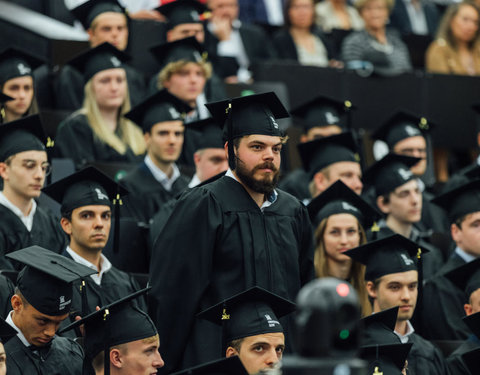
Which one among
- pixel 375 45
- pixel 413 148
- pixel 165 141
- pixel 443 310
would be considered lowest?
pixel 443 310

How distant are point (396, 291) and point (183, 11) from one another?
4.24 metres

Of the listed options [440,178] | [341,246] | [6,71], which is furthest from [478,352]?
[440,178]

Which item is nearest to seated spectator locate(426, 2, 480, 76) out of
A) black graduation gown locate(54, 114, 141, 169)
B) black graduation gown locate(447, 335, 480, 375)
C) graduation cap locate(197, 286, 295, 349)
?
black graduation gown locate(54, 114, 141, 169)

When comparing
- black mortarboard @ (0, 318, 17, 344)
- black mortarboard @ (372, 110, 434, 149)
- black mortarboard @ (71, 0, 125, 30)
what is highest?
black mortarboard @ (71, 0, 125, 30)

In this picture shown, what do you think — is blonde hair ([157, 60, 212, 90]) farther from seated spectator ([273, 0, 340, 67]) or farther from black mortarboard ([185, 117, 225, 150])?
seated spectator ([273, 0, 340, 67])

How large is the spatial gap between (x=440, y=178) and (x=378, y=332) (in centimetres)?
533

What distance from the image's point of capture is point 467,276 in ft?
22.0

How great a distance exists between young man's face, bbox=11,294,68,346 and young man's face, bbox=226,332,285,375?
860 millimetres

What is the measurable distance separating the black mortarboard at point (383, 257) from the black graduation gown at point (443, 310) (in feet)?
1.73

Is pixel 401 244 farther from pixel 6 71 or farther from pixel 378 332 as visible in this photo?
Result: pixel 6 71

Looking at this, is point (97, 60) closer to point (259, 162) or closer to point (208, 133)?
point (208, 133)

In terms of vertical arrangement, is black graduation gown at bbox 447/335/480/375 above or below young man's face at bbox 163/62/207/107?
below

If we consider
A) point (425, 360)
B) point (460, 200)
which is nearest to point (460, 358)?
point (425, 360)

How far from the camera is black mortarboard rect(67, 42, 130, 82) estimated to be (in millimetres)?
8148
